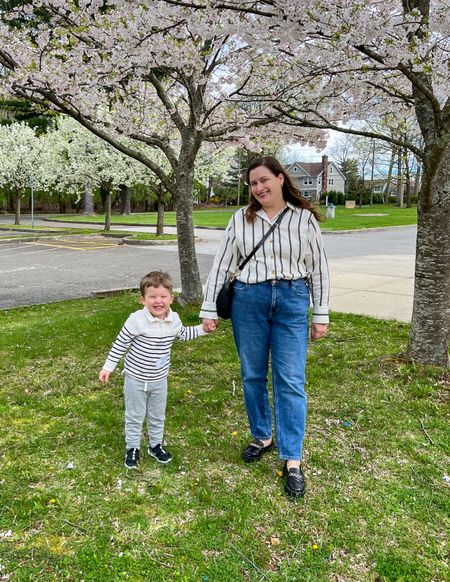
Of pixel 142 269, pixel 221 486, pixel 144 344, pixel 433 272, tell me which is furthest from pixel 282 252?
pixel 142 269

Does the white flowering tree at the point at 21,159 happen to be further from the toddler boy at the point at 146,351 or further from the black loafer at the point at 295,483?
the black loafer at the point at 295,483

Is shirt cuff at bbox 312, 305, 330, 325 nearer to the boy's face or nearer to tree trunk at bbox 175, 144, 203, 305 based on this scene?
the boy's face

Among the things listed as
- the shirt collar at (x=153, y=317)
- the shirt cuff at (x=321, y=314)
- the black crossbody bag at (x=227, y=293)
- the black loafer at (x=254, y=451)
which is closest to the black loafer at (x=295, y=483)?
the black loafer at (x=254, y=451)

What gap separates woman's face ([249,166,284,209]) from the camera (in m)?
2.81

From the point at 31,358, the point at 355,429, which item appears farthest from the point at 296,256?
the point at 31,358

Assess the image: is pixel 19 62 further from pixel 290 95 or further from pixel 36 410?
pixel 36 410

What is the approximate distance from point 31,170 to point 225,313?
26.2 meters

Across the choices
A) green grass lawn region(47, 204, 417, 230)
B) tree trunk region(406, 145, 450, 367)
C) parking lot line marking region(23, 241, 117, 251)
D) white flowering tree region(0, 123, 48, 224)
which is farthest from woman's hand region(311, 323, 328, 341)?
white flowering tree region(0, 123, 48, 224)

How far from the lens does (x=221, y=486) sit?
9.45ft

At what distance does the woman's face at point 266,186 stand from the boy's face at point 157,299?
757mm

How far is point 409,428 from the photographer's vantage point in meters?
3.54

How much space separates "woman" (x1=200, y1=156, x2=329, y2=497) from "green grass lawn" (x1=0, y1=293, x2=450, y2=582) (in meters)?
0.34

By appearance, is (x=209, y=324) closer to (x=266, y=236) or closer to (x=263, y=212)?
(x=266, y=236)

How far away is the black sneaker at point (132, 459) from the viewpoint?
3055 millimetres
